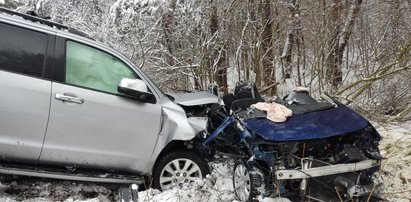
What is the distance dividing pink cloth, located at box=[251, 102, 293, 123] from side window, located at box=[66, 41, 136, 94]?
1.71 metres

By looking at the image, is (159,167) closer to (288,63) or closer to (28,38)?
(28,38)

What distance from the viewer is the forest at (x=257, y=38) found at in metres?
9.57

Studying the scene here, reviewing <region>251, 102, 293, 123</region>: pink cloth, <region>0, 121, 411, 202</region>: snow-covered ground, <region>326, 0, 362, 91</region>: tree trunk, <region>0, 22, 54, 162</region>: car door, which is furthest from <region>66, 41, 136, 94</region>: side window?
<region>326, 0, 362, 91</region>: tree trunk

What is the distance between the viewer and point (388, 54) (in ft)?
30.8

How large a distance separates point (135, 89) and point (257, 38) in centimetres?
619

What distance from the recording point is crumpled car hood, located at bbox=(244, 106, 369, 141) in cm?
443

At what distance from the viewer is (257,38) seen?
1044 cm

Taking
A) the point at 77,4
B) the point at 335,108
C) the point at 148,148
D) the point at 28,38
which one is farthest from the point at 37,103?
the point at 77,4

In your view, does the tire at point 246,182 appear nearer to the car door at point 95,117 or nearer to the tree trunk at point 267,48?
the car door at point 95,117

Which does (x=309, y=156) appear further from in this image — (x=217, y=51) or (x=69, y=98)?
(x=217, y=51)

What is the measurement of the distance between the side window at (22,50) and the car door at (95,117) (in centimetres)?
18

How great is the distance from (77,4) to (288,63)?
6118mm

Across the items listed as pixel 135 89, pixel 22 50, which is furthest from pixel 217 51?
pixel 22 50

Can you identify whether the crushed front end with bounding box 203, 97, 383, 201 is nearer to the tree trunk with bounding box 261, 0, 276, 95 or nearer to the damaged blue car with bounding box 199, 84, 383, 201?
the damaged blue car with bounding box 199, 84, 383, 201
